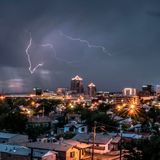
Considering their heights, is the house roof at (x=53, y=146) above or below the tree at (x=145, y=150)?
below

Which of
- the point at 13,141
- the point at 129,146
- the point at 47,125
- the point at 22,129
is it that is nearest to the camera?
the point at 129,146

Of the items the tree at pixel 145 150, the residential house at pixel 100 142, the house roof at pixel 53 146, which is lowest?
the residential house at pixel 100 142

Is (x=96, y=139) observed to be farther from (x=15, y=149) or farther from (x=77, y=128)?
(x=77, y=128)

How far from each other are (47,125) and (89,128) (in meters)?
8.33

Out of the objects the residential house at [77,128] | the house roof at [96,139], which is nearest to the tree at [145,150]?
the house roof at [96,139]

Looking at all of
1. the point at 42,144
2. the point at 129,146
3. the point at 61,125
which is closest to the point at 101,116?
the point at 61,125

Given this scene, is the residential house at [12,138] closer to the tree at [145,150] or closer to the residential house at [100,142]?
the residential house at [100,142]

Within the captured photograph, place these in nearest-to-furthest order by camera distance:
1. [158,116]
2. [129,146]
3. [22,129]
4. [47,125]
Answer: [129,146] → [22,129] → [47,125] → [158,116]

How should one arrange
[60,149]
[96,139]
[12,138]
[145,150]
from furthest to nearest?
[96,139] → [12,138] → [60,149] → [145,150]

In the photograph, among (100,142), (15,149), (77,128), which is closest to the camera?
(15,149)

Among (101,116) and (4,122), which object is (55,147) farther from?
(101,116)

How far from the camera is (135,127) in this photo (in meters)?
46.3

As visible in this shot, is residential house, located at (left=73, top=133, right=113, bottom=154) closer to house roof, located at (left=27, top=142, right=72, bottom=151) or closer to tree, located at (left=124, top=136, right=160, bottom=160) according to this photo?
house roof, located at (left=27, top=142, right=72, bottom=151)

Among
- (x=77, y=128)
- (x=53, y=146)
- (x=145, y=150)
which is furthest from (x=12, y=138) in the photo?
(x=145, y=150)
